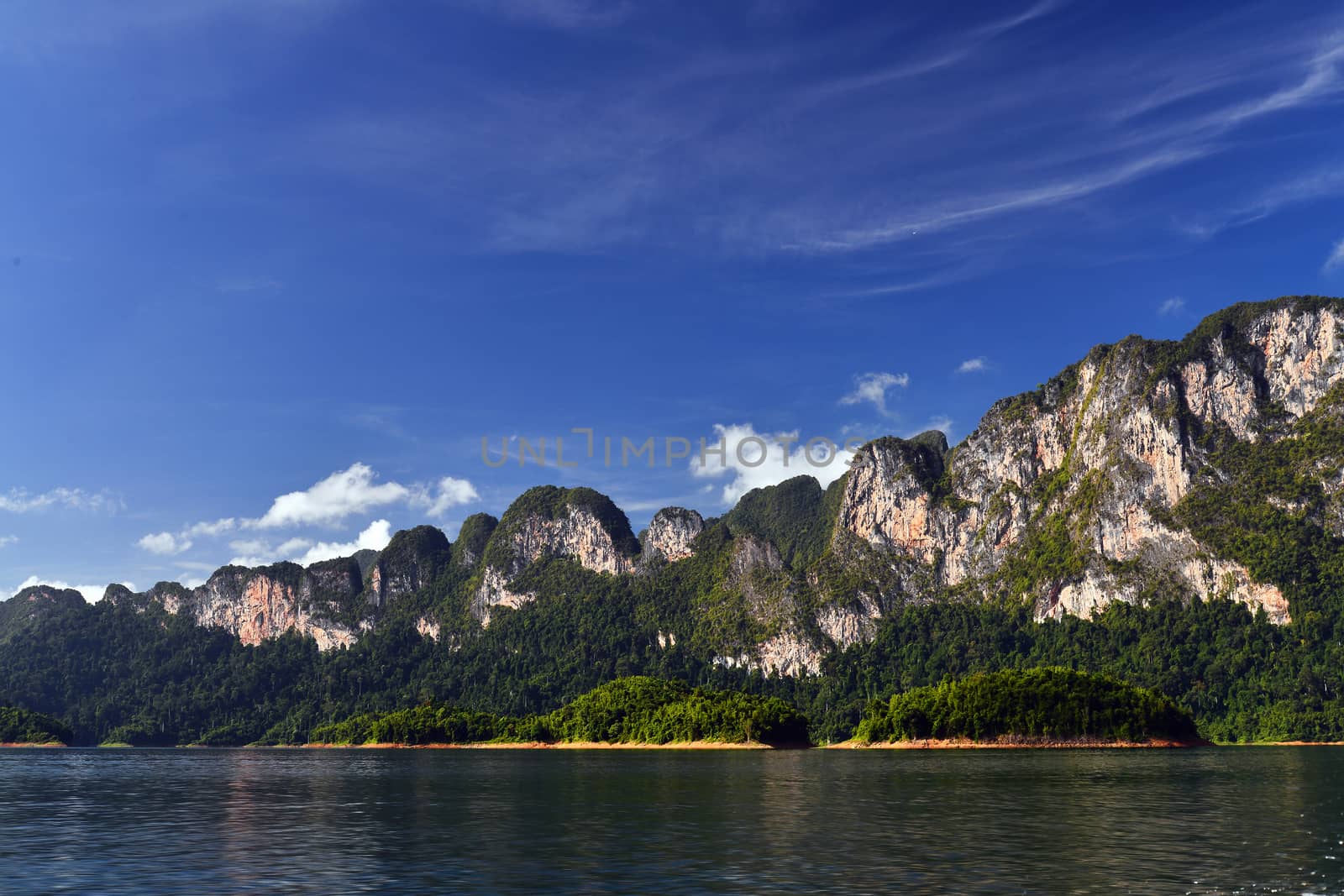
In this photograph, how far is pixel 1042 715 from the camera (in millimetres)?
161125

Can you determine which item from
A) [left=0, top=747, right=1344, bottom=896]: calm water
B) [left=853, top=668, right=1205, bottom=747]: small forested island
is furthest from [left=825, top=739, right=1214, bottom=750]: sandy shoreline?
[left=0, top=747, right=1344, bottom=896]: calm water

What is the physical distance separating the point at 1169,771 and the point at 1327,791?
24.9 metres

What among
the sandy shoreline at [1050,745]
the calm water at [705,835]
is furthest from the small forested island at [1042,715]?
the calm water at [705,835]

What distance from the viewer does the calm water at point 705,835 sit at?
32750mm

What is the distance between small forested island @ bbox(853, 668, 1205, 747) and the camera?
159750 mm

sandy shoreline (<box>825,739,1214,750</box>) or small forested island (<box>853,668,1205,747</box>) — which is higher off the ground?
small forested island (<box>853,668,1205,747</box>)

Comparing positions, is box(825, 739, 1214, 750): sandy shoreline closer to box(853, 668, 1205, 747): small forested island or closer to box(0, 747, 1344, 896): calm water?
box(853, 668, 1205, 747): small forested island

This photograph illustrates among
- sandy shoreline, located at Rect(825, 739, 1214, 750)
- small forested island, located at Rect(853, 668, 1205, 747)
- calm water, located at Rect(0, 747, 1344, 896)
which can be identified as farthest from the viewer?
small forested island, located at Rect(853, 668, 1205, 747)

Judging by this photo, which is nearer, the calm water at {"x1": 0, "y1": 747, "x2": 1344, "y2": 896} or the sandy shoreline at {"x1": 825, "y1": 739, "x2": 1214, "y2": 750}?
the calm water at {"x1": 0, "y1": 747, "x2": 1344, "y2": 896}

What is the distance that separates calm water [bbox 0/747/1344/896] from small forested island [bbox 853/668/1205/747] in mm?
72565

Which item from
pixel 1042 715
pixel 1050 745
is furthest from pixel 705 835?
pixel 1042 715

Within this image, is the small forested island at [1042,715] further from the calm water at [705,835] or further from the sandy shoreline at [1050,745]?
the calm water at [705,835]

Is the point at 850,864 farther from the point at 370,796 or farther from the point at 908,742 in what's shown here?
the point at 908,742

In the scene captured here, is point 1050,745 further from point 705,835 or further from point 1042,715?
point 705,835
